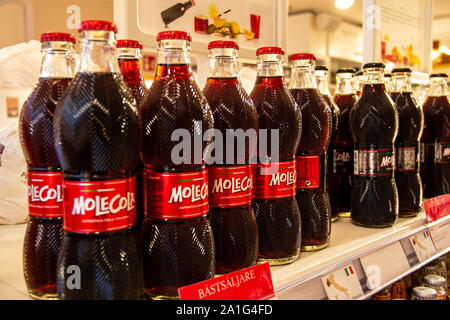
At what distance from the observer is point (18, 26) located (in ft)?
8.54

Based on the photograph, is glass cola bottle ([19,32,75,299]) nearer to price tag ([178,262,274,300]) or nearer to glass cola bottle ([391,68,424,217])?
price tag ([178,262,274,300])

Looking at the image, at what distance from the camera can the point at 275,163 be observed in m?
0.85

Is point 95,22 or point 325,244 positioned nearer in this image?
point 95,22

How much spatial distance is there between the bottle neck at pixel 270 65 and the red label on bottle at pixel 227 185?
221 millimetres

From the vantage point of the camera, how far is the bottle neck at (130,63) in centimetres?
79

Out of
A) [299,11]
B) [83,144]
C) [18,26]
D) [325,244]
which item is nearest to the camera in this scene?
[83,144]

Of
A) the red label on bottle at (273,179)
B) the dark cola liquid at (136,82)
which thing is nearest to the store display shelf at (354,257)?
the red label on bottle at (273,179)

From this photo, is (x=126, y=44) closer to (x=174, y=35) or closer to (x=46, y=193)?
(x=174, y=35)

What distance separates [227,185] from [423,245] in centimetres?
76

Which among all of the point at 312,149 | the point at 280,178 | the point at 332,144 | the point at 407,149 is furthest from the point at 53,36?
the point at 407,149

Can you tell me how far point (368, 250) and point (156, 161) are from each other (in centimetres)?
59

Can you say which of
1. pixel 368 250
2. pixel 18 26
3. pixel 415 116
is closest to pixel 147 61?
pixel 18 26

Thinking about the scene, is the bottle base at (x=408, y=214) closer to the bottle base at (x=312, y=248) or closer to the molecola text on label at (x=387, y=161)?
the molecola text on label at (x=387, y=161)
